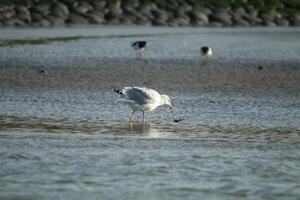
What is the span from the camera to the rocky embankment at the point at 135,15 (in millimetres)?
47812

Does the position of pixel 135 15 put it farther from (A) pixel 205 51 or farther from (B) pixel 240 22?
(A) pixel 205 51

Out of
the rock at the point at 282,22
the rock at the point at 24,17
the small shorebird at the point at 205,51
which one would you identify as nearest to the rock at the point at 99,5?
the rock at the point at 24,17

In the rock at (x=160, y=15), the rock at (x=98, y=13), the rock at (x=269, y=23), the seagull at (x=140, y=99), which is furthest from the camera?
the rock at (x=269, y=23)

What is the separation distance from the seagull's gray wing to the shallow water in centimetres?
43

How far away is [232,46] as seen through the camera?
3559 cm

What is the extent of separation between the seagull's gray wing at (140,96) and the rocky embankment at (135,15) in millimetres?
30718

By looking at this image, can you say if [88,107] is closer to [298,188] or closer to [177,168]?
[177,168]

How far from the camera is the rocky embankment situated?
4781 cm

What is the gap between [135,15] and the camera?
50.2 meters

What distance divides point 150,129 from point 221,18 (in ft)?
122

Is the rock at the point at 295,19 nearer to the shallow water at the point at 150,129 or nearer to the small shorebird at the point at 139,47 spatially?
the shallow water at the point at 150,129

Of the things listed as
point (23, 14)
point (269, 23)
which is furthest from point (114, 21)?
point (269, 23)

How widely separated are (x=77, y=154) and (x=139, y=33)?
31.1 meters

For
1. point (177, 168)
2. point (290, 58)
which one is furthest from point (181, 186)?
point (290, 58)
